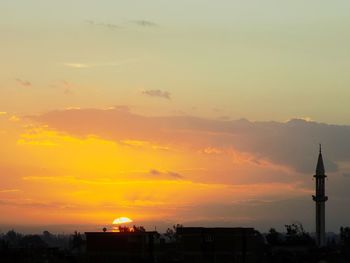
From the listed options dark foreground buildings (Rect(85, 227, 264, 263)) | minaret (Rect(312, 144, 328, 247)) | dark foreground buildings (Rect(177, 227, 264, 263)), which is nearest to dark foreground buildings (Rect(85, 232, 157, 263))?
dark foreground buildings (Rect(85, 227, 264, 263))

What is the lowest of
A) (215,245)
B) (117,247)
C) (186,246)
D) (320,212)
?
(117,247)

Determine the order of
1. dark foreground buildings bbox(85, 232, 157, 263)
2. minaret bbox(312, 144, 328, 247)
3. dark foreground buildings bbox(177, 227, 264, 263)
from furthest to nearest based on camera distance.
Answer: minaret bbox(312, 144, 328, 247) → dark foreground buildings bbox(85, 232, 157, 263) → dark foreground buildings bbox(177, 227, 264, 263)

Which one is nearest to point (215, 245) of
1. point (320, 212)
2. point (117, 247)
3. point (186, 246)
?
point (186, 246)

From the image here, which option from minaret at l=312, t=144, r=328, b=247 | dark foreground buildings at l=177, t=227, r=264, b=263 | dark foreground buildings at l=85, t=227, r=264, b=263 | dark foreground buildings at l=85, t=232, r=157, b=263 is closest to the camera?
dark foreground buildings at l=177, t=227, r=264, b=263

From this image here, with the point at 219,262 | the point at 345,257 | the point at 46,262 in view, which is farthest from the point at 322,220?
the point at 46,262

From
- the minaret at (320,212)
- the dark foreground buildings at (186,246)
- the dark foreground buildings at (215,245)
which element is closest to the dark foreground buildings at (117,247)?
the dark foreground buildings at (186,246)

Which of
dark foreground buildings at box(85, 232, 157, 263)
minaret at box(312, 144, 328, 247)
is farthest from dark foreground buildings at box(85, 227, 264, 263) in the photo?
minaret at box(312, 144, 328, 247)

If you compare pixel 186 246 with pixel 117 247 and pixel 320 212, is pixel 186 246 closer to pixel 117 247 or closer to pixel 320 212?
pixel 117 247

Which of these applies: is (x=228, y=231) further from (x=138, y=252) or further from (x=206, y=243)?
(x=138, y=252)

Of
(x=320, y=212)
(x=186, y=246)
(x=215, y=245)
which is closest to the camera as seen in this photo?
(x=215, y=245)

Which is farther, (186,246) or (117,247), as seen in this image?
(117,247)

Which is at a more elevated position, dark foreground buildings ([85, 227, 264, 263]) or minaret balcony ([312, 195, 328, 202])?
minaret balcony ([312, 195, 328, 202])

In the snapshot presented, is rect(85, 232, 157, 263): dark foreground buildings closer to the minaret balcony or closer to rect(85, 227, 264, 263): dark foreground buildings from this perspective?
rect(85, 227, 264, 263): dark foreground buildings

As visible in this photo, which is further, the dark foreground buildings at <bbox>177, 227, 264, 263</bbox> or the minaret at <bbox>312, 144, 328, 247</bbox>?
the minaret at <bbox>312, 144, 328, 247</bbox>
